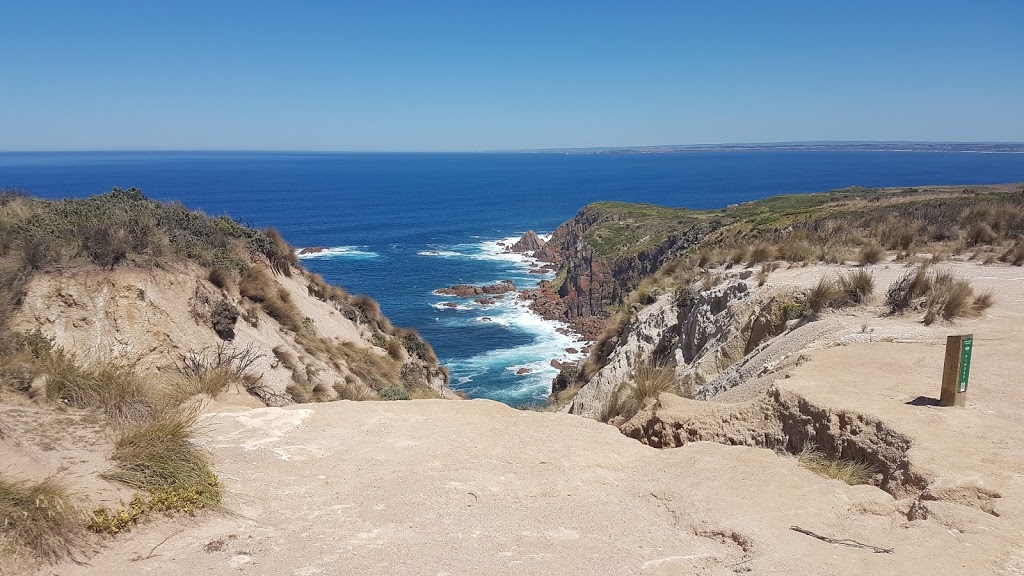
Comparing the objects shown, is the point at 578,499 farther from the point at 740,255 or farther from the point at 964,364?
the point at 740,255

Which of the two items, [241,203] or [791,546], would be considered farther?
[241,203]

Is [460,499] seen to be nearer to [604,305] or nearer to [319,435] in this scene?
[319,435]

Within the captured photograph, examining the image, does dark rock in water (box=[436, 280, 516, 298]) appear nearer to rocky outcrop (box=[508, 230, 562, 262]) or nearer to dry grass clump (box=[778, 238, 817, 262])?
rocky outcrop (box=[508, 230, 562, 262])

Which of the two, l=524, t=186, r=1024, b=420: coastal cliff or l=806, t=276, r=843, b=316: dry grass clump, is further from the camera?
l=806, t=276, r=843, b=316: dry grass clump

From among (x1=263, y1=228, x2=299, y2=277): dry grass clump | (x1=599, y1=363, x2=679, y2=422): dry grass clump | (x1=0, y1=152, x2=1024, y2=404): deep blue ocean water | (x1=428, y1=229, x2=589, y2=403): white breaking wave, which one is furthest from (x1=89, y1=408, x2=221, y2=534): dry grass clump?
(x1=428, y1=229, x2=589, y2=403): white breaking wave

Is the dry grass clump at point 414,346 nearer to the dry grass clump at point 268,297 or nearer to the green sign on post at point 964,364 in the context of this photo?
the dry grass clump at point 268,297

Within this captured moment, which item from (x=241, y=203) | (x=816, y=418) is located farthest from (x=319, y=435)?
(x=241, y=203)

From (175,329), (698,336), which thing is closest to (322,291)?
(175,329)
